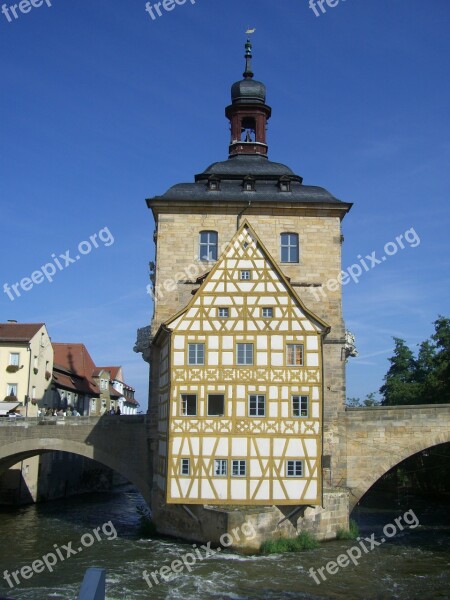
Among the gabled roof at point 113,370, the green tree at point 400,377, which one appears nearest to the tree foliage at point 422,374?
the green tree at point 400,377

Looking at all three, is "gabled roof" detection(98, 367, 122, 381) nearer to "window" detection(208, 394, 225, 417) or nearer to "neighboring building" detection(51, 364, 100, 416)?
"neighboring building" detection(51, 364, 100, 416)

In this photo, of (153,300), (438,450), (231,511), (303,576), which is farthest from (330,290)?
(438,450)

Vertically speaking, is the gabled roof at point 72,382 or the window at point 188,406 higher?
the gabled roof at point 72,382

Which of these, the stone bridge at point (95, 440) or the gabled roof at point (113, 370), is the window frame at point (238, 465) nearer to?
the stone bridge at point (95, 440)

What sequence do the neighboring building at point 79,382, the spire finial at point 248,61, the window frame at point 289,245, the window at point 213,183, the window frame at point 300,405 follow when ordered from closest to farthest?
the window frame at point 300,405, the window frame at point 289,245, the window at point 213,183, the spire finial at point 248,61, the neighboring building at point 79,382

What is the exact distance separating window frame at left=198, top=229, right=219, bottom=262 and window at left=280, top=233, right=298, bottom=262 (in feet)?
8.43

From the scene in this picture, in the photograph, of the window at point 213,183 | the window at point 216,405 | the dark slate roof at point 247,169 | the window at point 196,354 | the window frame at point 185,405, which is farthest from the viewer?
the dark slate roof at point 247,169

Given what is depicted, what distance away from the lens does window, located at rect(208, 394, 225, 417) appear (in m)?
22.2

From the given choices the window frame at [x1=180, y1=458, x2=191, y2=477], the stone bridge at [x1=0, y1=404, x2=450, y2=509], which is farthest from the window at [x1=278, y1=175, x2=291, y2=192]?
the window frame at [x1=180, y1=458, x2=191, y2=477]

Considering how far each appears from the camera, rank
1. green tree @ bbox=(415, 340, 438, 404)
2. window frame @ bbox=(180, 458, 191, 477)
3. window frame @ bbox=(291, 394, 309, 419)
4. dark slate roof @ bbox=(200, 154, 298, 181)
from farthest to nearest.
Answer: green tree @ bbox=(415, 340, 438, 404) → dark slate roof @ bbox=(200, 154, 298, 181) → window frame @ bbox=(291, 394, 309, 419) → window frame @ bbox=(180, 458, 191, 477)

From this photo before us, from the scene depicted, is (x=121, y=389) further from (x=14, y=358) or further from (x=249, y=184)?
(x=249, y=184)

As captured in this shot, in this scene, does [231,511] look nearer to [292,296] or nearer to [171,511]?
[171,511]

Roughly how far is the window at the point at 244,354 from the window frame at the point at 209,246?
5.71 m

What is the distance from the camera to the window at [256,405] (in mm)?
22100
